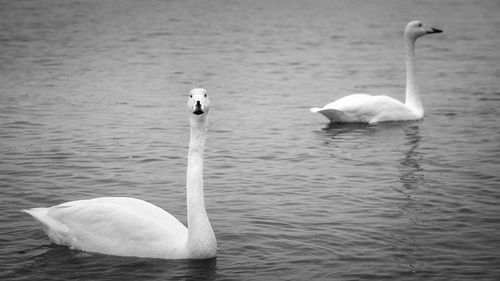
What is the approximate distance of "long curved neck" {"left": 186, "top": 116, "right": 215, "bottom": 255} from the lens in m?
9.17

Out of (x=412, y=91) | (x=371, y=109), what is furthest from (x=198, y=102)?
(x=412, y=91)

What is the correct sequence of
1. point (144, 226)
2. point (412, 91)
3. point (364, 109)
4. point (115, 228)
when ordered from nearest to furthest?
point (144, 226) → point (115, 228) → point (364, 109) → point (412, 91)

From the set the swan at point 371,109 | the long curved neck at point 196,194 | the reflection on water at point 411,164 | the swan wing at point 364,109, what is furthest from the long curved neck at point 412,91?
the long curved neck at point 196,194

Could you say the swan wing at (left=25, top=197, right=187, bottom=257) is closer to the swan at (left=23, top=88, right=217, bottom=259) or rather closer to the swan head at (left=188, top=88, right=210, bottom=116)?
the swan at (left=23, top=88, right=217, bottom=259)

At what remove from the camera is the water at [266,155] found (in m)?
9.54

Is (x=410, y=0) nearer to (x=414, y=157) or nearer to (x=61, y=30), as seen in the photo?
(x=61, y=30)

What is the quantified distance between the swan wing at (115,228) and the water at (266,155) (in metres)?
0.14

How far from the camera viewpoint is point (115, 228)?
9398 mm

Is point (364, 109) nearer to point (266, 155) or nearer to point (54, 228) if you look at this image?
point (266, 155)

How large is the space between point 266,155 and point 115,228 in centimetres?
596

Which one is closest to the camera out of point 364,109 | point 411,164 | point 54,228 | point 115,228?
point 115,228

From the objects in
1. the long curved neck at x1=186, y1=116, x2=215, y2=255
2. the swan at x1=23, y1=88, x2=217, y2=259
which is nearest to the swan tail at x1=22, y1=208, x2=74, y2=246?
the swan at x1=23, y1=88, x2=217, y2=259

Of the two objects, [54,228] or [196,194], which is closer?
[196,194]

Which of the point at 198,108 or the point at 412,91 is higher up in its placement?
the point at 412,91
